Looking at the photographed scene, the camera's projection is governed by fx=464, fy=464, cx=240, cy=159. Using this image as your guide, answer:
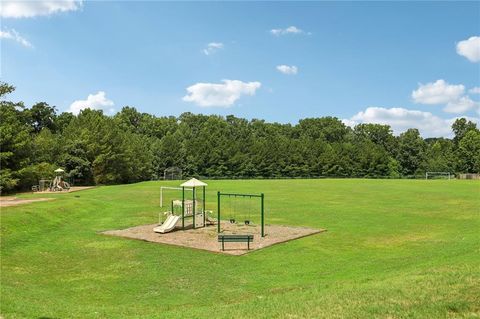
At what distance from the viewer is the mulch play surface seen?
70.3ft

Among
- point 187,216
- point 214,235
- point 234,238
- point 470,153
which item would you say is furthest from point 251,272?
point 470,153

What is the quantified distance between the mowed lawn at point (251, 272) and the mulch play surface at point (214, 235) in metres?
0.80

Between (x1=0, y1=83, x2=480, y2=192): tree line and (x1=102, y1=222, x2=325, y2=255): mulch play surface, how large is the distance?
2991cm

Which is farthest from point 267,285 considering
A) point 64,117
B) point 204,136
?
point 204,136

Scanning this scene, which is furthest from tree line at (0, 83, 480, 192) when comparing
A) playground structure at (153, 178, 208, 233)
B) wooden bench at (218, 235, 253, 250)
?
wooden bench at (218, 235, 253, 250)

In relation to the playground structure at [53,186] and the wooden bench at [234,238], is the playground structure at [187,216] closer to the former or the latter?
the wooden bench at [234,238]

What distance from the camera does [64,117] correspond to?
330 ft

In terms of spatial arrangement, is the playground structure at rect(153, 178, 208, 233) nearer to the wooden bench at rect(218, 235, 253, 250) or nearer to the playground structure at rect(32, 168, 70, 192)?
the wooden bench at rect(218, 235, 253, 250)

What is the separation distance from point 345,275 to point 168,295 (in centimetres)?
584

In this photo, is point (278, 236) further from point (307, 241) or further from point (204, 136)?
point (204, 136)

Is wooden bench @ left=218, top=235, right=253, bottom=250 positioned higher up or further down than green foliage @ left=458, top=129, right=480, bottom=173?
further down

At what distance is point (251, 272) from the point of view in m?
16.6

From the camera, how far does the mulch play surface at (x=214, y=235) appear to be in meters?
21.4

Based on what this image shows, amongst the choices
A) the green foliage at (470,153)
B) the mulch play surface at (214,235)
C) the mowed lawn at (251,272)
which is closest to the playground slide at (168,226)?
the mulch play surface at (214,235)
